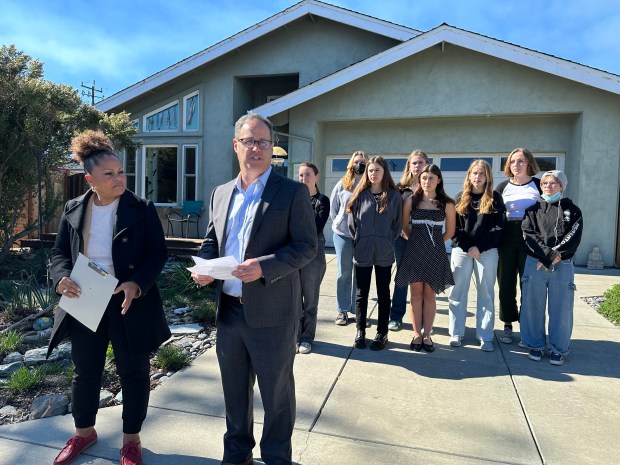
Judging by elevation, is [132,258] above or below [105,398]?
above

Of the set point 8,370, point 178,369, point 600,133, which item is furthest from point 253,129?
point 600,133

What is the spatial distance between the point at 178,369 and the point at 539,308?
Answer: 348 cm

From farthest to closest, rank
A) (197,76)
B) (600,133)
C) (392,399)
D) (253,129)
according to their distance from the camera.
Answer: (197,76) < (600,133) < (392,399) < (253,129)

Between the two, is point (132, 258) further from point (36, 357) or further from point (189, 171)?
point (189, 171)

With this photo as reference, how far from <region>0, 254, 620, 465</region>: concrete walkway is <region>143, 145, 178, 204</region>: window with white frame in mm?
9516

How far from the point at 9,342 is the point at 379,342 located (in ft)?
12.2

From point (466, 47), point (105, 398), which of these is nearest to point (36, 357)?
point (105, 398)

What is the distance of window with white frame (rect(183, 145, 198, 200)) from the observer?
1254 cm

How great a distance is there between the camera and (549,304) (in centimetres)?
420

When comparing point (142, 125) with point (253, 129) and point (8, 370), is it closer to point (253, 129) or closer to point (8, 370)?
point (8, 370)

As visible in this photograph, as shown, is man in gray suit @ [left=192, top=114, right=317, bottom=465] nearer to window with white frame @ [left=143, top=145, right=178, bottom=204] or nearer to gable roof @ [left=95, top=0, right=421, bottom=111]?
gable roof @ [left=95, top=0, right=421, bottom=111]

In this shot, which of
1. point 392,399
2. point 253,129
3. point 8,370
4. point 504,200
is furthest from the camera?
point 504,200

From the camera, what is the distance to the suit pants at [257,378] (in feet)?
7.34

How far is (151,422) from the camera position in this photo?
116 inches
